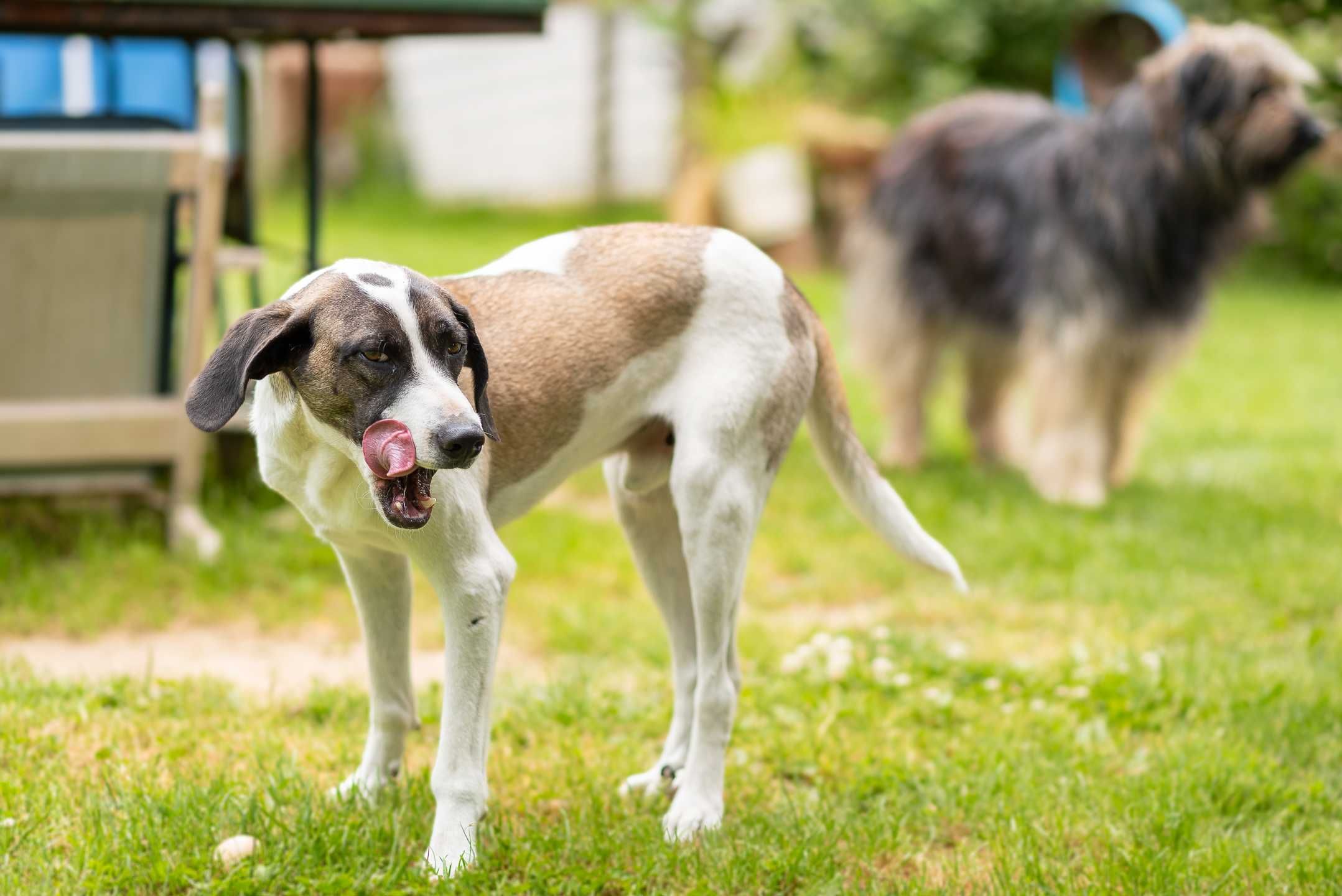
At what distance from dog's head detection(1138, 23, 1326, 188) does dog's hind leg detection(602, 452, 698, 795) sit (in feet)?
12.8

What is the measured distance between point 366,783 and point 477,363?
1019 mm

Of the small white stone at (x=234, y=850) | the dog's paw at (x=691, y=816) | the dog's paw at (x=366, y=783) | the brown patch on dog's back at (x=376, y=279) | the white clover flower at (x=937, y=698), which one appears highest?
the brown patch on dog's back at (x=376, y=279)

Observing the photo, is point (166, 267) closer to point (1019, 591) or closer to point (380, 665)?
point (380, 665)

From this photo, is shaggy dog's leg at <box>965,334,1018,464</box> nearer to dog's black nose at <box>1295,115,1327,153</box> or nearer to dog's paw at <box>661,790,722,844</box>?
dog's black nose at <box>1295,115,1327,153</box>

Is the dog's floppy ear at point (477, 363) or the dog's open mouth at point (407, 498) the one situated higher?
the dog's floppy ear at point (477, 363)

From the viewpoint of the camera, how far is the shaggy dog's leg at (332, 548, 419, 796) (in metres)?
2.89

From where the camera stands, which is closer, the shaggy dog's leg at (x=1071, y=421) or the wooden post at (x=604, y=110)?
the shaggy dog's leg at (x=1071, y=421)

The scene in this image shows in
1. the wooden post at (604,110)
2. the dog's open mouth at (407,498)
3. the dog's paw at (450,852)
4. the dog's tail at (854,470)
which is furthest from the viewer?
the wooden post at (604,110)

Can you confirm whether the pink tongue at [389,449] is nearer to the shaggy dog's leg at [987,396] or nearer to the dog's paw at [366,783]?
Answer: the dog's paw at [366,783]

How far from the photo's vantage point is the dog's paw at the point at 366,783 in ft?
9.76

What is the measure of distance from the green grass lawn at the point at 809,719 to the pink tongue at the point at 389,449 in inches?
32.2

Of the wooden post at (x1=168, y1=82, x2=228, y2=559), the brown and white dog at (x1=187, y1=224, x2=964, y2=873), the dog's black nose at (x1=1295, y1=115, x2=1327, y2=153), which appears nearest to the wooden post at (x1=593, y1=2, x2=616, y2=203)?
the dog's black nose at (x1=1295, y1=115, x2=1327, y2=153)

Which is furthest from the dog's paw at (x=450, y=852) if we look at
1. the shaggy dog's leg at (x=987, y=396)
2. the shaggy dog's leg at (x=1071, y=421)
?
the shaggy dog's leg at (x=987, y=396)

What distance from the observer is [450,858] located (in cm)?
268
